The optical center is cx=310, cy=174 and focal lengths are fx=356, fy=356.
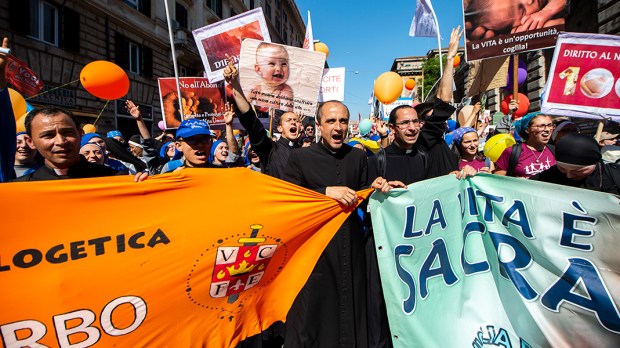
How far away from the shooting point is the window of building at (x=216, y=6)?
82.6 feet

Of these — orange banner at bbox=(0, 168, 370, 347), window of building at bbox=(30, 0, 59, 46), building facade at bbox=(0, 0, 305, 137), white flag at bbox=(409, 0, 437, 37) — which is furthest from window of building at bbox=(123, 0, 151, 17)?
orange banner at bbox=(0, 168, 370, 347)

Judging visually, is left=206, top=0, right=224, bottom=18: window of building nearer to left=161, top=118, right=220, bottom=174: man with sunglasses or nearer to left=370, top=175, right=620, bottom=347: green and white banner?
left=161, top=118, right=220, bottom=174: man with sunglasses

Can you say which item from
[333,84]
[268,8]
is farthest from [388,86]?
[268,8]

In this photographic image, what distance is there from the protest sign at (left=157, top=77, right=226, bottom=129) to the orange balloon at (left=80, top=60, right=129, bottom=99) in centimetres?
126

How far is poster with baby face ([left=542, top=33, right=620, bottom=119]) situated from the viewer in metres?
3.63

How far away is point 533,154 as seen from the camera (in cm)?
322

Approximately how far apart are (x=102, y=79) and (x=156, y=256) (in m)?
4.90

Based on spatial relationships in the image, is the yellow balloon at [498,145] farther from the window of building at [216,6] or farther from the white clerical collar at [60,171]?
the window of building at [216,6]

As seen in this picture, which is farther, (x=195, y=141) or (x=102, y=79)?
(x=102, y=79)

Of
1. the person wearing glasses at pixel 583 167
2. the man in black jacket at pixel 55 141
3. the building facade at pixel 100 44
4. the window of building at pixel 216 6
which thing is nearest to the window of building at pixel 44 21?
the building facade at pixel 100 44

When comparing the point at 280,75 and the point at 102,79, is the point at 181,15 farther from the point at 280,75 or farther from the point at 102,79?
the point at 280,75

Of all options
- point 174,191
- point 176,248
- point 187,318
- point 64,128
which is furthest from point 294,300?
point 64,128

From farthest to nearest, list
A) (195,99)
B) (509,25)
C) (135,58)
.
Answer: (135,58) < (195,99) < (509,25)

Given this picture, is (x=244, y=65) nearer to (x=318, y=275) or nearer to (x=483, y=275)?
(x=318, y=275)
